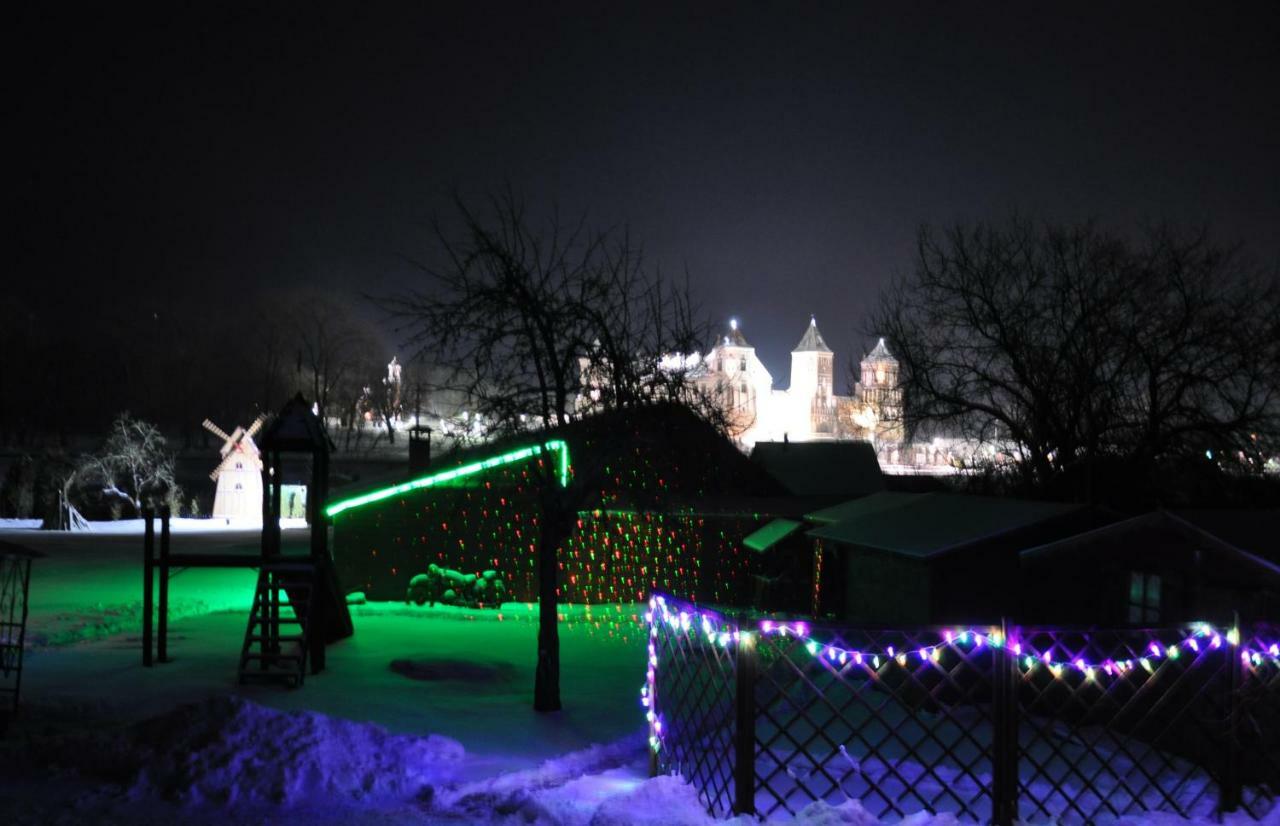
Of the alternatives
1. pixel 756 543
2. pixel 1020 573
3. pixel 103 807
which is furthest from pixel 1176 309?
pixel 103 807

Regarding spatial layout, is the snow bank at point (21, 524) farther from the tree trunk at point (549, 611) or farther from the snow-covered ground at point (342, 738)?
the tree trunk at point (549, 611)

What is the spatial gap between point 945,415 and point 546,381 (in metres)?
15.4

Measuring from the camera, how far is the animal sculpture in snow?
2267 cm

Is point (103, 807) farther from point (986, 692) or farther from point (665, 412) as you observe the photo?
point (986, 692)

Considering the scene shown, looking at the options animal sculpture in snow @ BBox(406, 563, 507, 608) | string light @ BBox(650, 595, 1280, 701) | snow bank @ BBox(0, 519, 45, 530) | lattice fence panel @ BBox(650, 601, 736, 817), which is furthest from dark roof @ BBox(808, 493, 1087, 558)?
snow bank @ BBox(0, 519, 45, 530)

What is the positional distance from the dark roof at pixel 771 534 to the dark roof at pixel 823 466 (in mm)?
9271

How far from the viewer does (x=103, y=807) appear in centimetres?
805

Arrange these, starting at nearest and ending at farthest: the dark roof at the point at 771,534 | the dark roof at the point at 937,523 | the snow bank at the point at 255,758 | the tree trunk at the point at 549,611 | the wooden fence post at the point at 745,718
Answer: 1. the wooden fence post at the point at 745,718
2. the snow bank at the point at 255,758
3. the tree trunk at the point at 549,611
4. the dark roof at the point at 937,523
5. the dark roof at the point at 771,534

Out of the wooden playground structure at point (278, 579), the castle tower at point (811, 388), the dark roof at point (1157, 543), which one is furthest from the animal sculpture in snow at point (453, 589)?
the castle tower at point (811, 388)

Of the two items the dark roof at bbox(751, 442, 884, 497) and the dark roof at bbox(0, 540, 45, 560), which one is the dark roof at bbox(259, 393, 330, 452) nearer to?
the dark roof at bbox(0, 540, 45, 560)

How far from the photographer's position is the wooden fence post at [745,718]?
25.0 feet

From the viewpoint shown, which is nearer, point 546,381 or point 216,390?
point 546,381

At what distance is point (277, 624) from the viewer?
14.1 metres

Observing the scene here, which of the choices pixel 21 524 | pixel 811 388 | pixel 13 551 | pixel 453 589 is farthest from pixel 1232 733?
pixel 811 388
